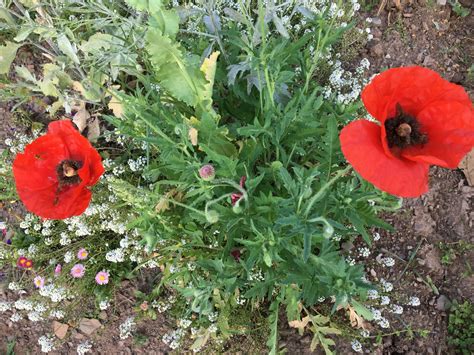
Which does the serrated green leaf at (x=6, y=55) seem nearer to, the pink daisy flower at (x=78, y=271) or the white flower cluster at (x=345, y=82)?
the pink daisy flower at (x=78, y=271)

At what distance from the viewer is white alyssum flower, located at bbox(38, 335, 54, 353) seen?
2792mm

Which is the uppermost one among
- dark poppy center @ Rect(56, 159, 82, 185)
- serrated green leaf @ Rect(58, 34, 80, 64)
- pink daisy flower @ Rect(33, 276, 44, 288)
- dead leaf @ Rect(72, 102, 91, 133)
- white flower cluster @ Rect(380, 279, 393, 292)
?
serrated green leaf @ Rect(58, 34, 80, 64)

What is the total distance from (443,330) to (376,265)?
54cm

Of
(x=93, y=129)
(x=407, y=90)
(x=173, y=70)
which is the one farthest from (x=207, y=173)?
(x=93, y=129)

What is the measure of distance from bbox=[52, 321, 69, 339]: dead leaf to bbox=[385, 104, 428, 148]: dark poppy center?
7.57 ft

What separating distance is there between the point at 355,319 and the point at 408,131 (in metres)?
1.56

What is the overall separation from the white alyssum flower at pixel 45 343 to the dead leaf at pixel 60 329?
5cm

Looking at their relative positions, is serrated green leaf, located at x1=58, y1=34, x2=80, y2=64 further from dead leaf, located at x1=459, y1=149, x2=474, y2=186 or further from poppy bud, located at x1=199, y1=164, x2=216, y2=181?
dead leaf, located at x1=459, y1=149, x2=474, y2=186

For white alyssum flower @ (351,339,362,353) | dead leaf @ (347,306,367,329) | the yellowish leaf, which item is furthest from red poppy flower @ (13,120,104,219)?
white alyssum flower @ (351,339,362,353)

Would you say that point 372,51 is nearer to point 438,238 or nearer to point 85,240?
point 438,238

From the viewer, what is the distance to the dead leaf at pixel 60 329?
2.92 m

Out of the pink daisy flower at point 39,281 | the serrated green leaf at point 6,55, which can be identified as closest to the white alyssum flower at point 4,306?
the pink daisy flower at point 39,281

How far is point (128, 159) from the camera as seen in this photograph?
9.79 ft

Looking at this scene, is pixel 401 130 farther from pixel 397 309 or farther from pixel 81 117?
pixel 81 117
